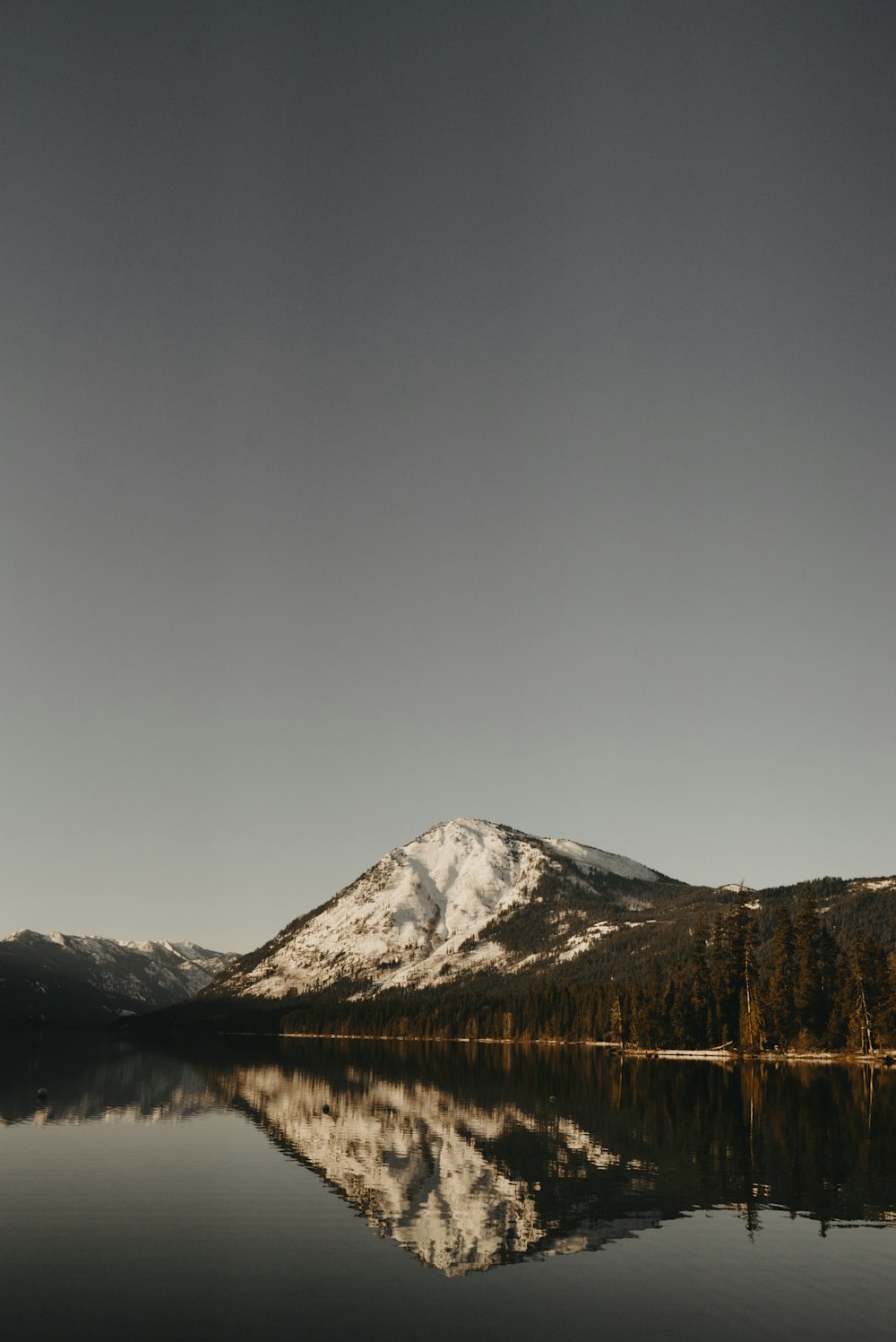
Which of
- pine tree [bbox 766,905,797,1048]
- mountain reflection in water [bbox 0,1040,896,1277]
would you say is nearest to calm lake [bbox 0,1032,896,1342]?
mountain reflection in water [bbox 0,1040,896,1277]

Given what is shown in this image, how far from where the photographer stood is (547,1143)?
2579 inches

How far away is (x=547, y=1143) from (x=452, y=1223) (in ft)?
84.7

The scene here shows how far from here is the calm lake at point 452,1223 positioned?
30031 millimetres

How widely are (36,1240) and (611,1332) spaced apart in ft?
76.8

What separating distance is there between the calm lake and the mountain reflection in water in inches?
10.6

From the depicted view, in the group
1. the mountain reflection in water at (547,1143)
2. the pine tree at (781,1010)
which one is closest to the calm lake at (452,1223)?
the mountain reflection in water at (547,1143)

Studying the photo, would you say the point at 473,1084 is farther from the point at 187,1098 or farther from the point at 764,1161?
the point at 764,1161

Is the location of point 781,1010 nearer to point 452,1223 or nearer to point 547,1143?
point 547,1143

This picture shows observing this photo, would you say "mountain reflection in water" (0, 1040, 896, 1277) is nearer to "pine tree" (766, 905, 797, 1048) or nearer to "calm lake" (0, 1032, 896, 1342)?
"calm lake" (0, 1032, 896, 1342)

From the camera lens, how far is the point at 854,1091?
10738 centimetres

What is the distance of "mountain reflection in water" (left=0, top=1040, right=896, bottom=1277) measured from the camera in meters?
42.8

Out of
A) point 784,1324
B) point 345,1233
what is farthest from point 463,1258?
point 784,1324

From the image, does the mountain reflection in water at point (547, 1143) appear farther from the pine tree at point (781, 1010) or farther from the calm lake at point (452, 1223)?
the pine tree at point (781, 1010)

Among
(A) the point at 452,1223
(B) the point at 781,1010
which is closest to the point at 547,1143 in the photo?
(A) the point at 452,1223
